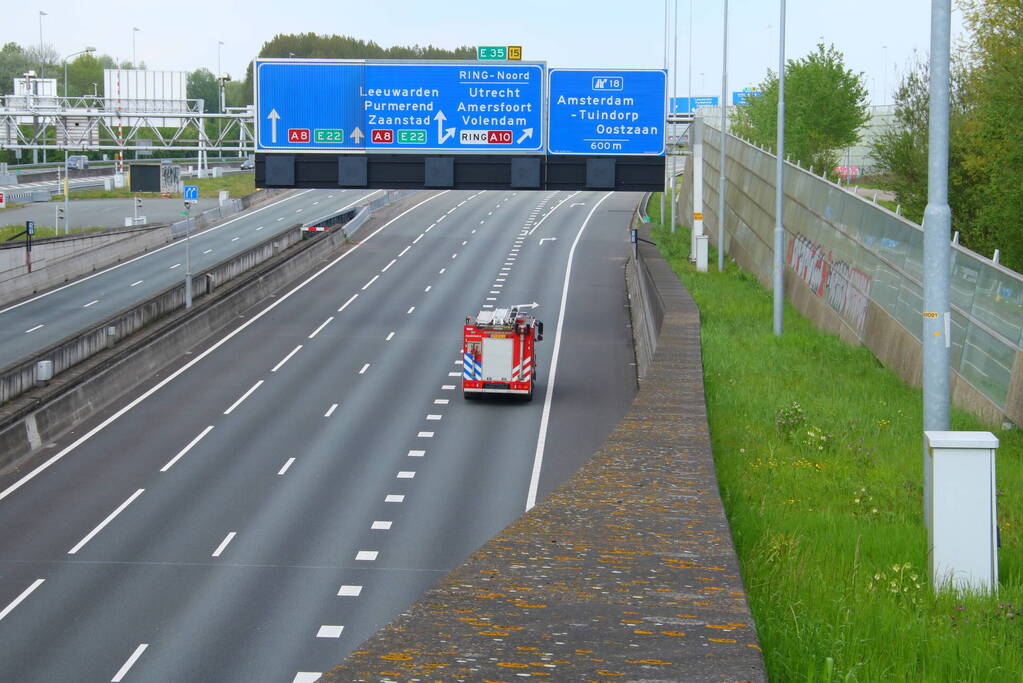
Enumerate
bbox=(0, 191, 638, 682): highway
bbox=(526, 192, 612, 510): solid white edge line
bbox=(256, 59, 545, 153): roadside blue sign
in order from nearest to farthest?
bbox=(0, 191, 638, 682): highway, bbox=(526, 192, 612, 510): solid white edge line, bbox=(256, 59, 545, 153): roadside blue sign

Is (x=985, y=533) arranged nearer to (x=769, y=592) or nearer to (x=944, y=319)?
(x=769, y=592)

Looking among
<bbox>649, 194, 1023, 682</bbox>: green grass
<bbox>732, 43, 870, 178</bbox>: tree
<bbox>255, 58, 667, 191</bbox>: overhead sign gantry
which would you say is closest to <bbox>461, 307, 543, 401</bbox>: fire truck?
<bbox>255, 58, 667, 191</bbox>: overhead sign gantry

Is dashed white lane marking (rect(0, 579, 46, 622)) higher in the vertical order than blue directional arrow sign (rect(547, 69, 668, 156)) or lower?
lower

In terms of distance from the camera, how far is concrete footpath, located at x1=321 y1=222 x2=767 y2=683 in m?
5.73

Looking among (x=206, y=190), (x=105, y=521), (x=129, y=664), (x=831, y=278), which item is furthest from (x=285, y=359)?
(x=206, y=190)

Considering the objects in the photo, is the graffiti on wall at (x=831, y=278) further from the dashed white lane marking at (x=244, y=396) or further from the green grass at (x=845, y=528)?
the dashed white lane marking at (x=244, y=396)

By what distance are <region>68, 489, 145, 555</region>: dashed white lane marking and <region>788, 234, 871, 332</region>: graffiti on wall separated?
1781cm

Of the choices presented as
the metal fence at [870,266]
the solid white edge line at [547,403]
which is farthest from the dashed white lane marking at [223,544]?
the metal fence at [870,266]

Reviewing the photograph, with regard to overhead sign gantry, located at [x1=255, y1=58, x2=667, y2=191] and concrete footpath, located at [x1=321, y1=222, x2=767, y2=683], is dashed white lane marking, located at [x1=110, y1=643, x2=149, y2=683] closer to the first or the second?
concrete footpath, located at [x1=321, y1=222, x2=767, y2=683]

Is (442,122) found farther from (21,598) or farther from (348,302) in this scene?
(21,598)

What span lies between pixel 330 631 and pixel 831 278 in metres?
21.8

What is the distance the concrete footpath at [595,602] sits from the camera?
573cm

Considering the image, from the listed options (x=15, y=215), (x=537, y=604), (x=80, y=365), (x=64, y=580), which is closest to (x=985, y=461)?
(x=537, y=604)

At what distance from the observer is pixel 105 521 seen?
27.1 m
